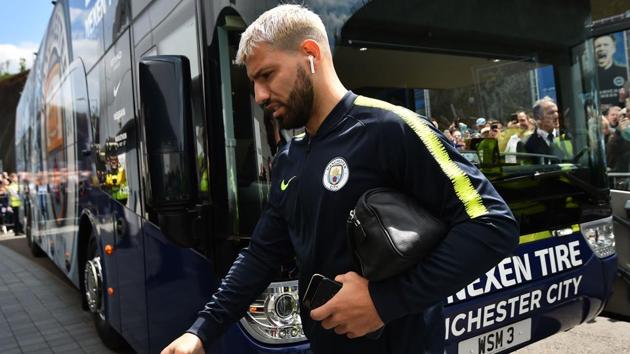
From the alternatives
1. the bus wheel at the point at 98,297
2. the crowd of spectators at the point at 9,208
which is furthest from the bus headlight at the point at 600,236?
the crowd of spectators at the point at 9,208

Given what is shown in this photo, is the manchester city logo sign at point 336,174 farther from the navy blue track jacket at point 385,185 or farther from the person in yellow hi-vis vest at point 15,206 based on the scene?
the person in yellow hi-vis vest at point 15,206

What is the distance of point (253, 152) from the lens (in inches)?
89.9

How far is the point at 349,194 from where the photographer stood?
1.26 metres

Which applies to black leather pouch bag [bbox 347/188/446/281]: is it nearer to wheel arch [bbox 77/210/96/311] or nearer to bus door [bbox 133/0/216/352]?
bus door [bbox 133/0/216/352]

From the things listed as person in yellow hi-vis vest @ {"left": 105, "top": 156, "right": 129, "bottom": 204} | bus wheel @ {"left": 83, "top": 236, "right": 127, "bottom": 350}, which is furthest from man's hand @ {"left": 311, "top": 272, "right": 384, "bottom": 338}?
bus wheel @ {"left": 83, "top": 236, "right": 127, "bottom": 350}

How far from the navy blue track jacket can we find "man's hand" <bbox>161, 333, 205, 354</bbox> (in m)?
0.02

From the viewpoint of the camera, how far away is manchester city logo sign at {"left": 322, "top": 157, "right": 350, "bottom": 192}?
127 cm

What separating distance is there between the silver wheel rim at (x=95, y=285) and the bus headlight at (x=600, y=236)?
138 inches

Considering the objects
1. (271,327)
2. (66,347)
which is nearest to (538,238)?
(271,327)

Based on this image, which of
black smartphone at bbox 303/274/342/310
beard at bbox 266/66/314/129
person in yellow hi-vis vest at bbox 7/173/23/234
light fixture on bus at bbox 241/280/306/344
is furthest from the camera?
person in yellow hi-vis vest at bbox 7/173/23/234

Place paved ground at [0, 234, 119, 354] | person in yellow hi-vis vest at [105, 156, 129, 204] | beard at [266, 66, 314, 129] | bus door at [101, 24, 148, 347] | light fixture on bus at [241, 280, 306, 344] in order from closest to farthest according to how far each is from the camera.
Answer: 1. beard at [266, 66, 314, 129]
2. light fixture on bus at [241, 280, 306, 344]
3. bus door at [101, 24, 148, 347]
4. person in yellow hi-vis vest at [105, 156, 129, 204]
5. paved ground at [0, 234, 119, 354]

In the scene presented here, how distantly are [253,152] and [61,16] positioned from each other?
4.16 meters

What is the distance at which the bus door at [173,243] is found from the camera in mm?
2414

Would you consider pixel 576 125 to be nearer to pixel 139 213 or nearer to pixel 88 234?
pixel 139 213
